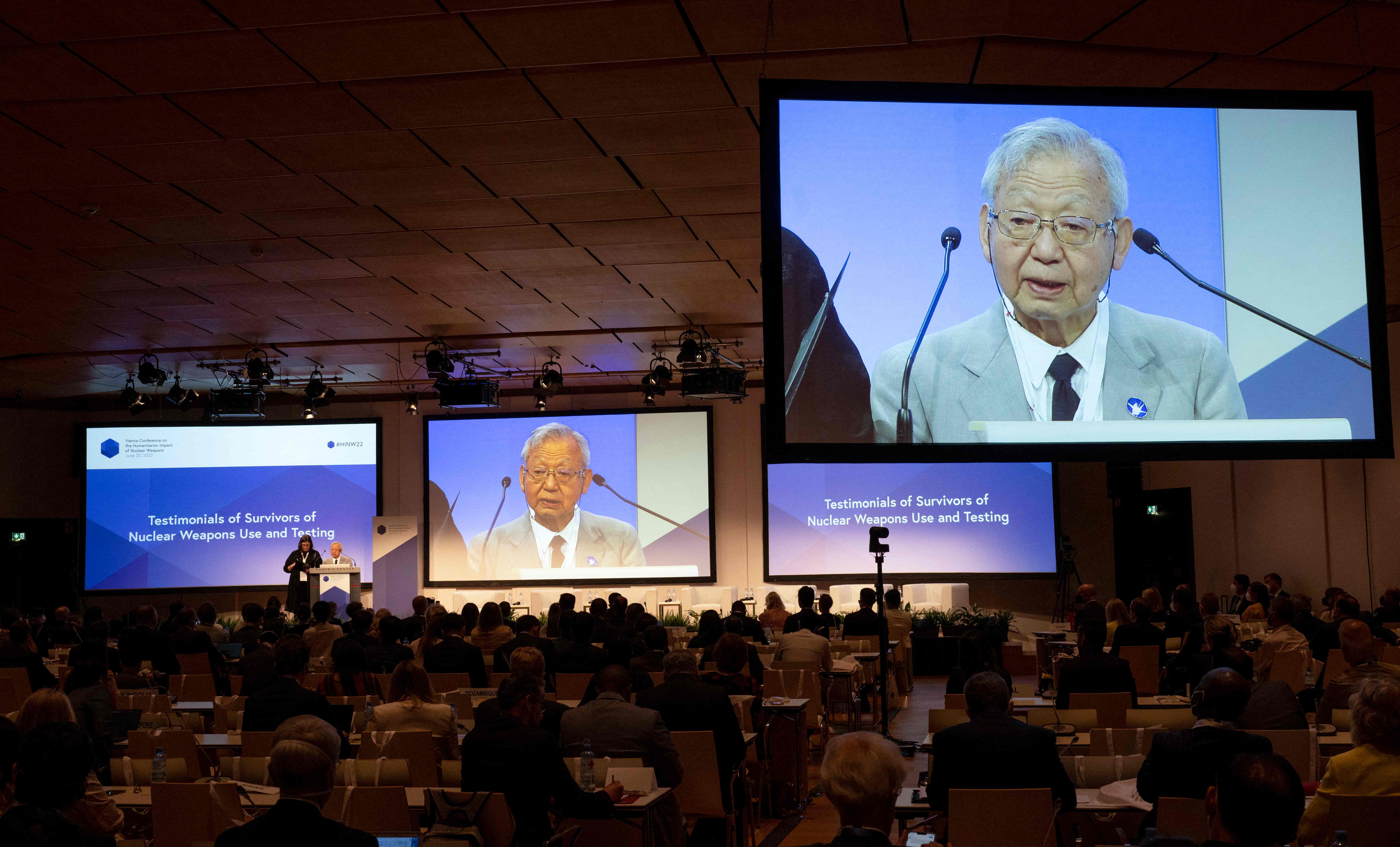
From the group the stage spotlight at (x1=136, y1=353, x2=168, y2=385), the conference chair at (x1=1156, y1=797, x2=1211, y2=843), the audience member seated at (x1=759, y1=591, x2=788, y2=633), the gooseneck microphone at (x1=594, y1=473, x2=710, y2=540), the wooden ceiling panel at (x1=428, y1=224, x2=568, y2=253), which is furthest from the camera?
the gooseneck microphone at (x1=594, y1=473, x2=710, y2=540)

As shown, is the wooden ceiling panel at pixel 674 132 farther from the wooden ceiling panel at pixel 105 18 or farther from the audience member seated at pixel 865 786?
the audience member seated at pixel 865 786

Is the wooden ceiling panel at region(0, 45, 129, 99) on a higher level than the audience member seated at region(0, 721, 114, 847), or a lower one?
higher

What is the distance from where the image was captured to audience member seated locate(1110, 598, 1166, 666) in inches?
352

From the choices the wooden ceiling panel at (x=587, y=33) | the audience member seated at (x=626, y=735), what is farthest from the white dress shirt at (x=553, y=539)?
the audience member seated at (x=626, y=735)

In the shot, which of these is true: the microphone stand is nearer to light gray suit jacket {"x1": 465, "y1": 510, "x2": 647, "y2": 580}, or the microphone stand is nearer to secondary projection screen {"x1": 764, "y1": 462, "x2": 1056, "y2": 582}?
secondary projection screen {"x1": 764, "y1": 462, "x2": 1056, "y2": 582}

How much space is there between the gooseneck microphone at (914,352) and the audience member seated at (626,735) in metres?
1.61

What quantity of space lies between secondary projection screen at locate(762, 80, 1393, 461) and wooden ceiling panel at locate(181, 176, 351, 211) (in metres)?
4.64

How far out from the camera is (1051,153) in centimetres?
456

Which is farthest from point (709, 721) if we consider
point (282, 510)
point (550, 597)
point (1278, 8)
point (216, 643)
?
point (282, 510)

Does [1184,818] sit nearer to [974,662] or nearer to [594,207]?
[974,662]

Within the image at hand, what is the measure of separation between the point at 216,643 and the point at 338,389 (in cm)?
769

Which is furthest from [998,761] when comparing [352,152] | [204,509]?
[204,509]

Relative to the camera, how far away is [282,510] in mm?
18297

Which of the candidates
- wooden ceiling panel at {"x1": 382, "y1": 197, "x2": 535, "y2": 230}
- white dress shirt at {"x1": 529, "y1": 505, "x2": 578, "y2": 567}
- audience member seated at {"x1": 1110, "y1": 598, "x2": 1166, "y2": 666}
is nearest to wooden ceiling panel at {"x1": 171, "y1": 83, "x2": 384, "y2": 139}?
wooden ceiling panel at {"x1": 382, "y1": 197, "x2": 535, "y2": 230}
